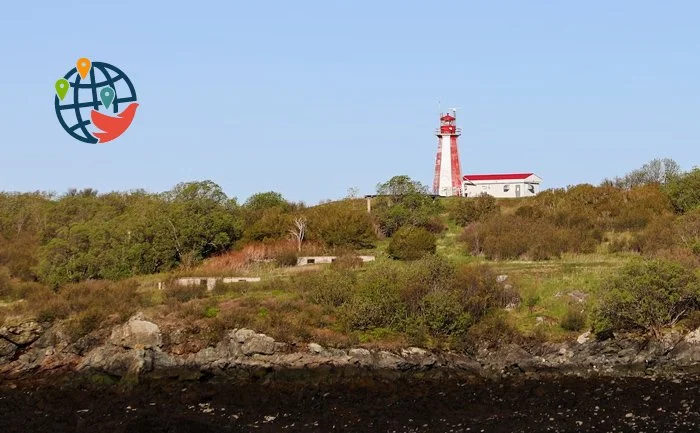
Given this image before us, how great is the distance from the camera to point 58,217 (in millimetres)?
90688

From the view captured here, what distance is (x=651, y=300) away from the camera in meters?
47.8

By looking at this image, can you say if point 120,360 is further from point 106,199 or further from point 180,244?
point 106,199

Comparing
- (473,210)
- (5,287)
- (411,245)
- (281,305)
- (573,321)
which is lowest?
(573,321)

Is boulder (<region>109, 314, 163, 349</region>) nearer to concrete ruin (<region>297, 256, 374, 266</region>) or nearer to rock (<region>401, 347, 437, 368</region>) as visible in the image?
rock (<region>401, 347, 437, 368</region>)

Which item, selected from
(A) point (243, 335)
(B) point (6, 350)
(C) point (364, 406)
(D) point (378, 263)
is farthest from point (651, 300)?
(B) point (6, 350)

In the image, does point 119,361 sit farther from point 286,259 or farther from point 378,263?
point 286,259

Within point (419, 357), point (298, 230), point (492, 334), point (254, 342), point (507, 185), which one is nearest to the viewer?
point (419, 357)

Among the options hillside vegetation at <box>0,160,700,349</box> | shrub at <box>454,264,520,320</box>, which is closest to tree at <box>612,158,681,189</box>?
hillside vegetation at <box>0,160,700,349</box>

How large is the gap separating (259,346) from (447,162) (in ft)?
241

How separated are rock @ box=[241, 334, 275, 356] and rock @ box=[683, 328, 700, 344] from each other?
2142 centimetres

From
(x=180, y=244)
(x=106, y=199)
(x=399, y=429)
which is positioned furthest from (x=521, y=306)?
(x=106, y=199)

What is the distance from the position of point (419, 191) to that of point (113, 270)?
107 feet

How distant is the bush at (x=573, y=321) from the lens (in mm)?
50344

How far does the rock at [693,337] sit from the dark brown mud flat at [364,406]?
208 inches
